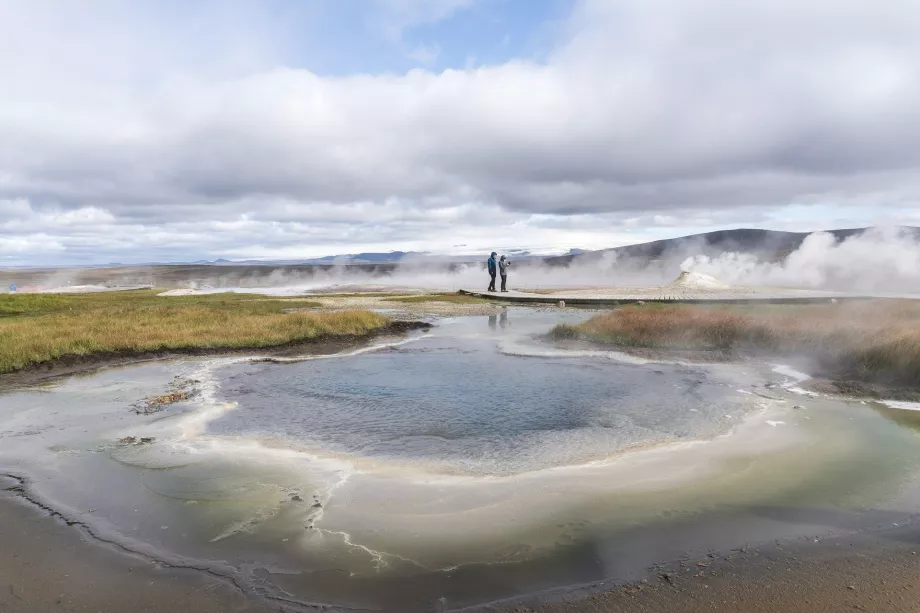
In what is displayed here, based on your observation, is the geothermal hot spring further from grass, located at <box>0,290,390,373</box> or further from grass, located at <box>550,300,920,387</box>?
grass, located at <box>0,290,390,373</box>

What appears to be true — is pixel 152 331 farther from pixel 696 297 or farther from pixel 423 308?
pixel 696 297

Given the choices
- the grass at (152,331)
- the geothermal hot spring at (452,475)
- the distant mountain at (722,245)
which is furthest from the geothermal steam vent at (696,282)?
the distant mountain at (722,245)

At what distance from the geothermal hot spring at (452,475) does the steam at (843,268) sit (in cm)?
4592

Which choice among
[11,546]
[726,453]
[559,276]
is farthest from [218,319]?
[559,276]

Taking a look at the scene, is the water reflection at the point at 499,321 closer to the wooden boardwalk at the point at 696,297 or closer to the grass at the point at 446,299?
the wooden boardwalk at the point at 696,297

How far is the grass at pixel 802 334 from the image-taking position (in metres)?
15.0

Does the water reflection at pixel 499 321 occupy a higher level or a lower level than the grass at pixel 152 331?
lower

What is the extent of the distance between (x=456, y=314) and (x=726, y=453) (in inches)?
Result: 1030

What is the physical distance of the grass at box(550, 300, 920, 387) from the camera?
1496cm

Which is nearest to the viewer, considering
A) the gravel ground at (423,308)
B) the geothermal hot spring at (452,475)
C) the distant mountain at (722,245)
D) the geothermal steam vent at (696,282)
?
the geothermal hot spring at (452,475)

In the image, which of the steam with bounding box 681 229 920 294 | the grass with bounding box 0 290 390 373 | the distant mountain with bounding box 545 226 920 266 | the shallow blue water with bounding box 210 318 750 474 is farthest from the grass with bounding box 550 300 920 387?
the distant mountain with bounding box 545 226 920 266

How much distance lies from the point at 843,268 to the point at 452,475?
6304 cm

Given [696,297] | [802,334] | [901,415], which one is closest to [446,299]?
[696,297]

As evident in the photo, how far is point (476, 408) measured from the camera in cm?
1302
